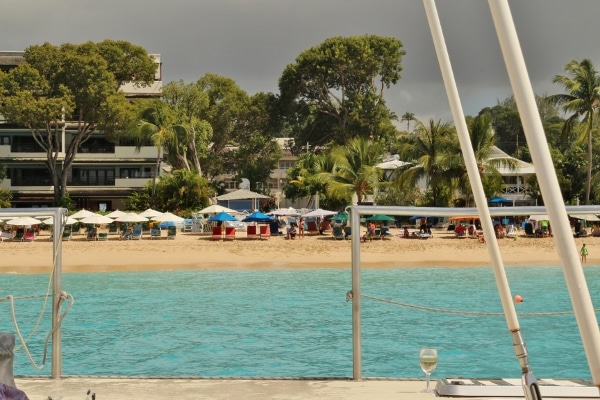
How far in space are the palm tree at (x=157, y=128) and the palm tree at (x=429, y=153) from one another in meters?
16.7

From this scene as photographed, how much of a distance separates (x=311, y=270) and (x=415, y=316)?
1312 centimetres

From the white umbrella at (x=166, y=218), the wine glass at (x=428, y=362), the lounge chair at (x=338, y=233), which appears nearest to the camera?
the wine glass at (x=428, y=362)

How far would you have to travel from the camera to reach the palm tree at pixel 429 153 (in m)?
49.3

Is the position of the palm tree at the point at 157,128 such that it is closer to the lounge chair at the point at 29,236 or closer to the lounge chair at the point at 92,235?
the lounge chair at the point at 92,235

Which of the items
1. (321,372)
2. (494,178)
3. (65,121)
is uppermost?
(65,121)

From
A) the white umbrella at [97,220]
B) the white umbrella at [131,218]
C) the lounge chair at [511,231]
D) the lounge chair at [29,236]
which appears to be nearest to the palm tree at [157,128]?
the white umbrella at [131,218]

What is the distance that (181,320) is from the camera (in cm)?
2105

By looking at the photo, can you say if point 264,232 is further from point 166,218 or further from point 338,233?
point 166,218

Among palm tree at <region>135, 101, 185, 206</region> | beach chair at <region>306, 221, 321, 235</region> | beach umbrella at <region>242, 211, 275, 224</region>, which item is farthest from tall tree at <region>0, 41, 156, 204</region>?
beach chair at <region>306, 221, 321, 235</region>

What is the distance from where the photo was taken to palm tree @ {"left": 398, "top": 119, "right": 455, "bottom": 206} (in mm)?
49344

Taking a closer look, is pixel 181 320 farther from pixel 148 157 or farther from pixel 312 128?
pixel 312 128

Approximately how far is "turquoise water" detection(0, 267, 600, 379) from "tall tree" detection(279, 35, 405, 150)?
51625 millimetres

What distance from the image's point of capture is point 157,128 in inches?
2379

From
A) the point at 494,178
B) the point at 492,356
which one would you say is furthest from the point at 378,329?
the point at 494,178
